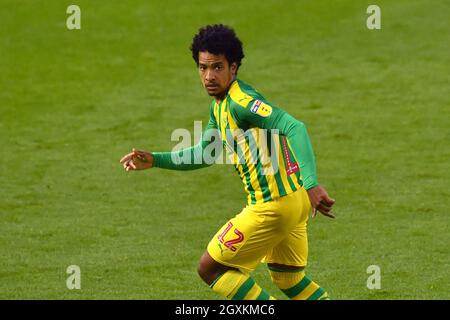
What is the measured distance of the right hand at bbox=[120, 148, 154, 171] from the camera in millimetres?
9500

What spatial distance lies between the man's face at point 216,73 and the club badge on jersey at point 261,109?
1.39ft

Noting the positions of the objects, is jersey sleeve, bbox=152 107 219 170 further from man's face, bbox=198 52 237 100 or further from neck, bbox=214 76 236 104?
man's face, bbox=198 52 237 100

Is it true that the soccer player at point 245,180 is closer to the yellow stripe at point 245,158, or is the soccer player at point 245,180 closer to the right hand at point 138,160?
the yellow stripe at point 245,158

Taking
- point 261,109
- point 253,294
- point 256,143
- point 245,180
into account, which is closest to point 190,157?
point 245,180

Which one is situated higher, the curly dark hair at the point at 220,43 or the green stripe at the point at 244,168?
the curly dark hair at the point at 220,43

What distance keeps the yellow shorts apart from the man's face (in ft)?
3.25

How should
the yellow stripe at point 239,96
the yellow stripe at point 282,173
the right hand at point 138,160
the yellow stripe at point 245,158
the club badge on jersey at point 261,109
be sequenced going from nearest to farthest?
the club badge on jersey at point 261,109 < the yellow stripe at point 239,96 < the yellow stripe at point 245,158 < the yellow stripe at point 282,173 < the right hand at point 138,160

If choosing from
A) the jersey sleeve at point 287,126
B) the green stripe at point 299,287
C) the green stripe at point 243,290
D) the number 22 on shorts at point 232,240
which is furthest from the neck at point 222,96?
the green stripe at point 299,287

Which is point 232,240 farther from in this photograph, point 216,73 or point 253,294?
point 216,73

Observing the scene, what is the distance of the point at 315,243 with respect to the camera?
1343 centimetres

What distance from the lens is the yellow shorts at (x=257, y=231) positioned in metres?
9.02

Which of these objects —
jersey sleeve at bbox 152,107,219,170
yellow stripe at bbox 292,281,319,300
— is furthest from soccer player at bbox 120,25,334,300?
yellow stripe at bbox 292,281,319,300

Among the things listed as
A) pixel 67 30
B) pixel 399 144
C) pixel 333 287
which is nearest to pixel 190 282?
pixel 333 287

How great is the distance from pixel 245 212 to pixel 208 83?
109cm
